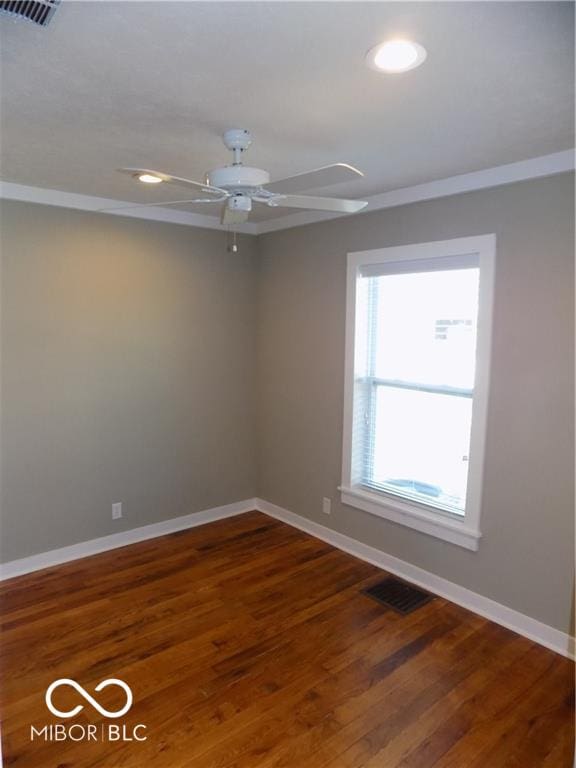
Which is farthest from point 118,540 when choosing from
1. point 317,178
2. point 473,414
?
point 317,178

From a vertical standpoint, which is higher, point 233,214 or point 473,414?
point 233,214

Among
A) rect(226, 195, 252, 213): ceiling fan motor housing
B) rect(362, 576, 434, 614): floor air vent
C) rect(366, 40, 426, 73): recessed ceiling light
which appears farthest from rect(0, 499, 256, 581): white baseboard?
rect(366, 40, 426, 73): recessed ceiling light

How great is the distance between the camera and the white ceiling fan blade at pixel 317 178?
1.78 metres

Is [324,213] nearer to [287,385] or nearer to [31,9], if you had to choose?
[287,385]

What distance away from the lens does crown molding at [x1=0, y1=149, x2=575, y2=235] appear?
2562mm

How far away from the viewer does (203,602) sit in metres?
3.09

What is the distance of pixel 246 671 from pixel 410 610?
1095mm

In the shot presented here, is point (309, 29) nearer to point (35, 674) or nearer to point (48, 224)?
point (48, 224)

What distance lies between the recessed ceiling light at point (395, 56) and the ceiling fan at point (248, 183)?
0.32 metres

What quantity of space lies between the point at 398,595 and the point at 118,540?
6.97 feet

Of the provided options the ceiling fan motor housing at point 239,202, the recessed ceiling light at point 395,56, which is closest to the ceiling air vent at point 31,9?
the ceiling fan motor housing at point 239,202

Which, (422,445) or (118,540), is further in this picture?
(118,540)

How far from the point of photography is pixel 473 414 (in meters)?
2.93

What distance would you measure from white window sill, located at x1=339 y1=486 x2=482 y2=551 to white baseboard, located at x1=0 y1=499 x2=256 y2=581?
47.5 inches
